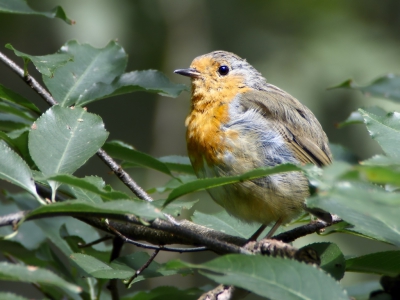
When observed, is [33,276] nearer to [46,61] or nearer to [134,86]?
[46,61]

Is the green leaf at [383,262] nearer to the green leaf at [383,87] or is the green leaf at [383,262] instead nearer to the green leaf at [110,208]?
the green leaf at [110,208]

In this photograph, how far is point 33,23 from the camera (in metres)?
5.79

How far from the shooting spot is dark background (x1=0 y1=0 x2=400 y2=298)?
5047 millimetres

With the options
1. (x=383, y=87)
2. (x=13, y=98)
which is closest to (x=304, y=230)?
(x=383, y=87)

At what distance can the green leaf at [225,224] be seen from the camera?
2297 mm

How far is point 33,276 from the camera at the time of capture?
1.04m

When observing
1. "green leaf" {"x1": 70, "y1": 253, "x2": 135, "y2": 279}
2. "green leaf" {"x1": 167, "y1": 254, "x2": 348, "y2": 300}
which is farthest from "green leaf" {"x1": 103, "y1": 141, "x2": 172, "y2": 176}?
"green leaf" {"x1": 167, "y1": 254, "x2": 348, "y2": 300}

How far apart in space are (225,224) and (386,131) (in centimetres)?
90

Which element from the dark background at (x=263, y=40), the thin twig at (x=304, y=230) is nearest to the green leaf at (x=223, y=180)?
the thin twig at (x=304, y=230)

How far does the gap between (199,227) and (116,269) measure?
1.45 feet

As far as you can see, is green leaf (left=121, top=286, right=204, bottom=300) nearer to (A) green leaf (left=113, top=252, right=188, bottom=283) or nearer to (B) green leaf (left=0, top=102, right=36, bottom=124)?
(A) green leaf (left=113, top=252, right=188, bottom=283)

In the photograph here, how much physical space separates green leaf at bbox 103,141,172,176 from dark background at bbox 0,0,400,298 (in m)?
2.68

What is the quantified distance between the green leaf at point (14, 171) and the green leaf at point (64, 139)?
0.09 meters

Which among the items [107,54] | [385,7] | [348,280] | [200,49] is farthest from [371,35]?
[107,54]
